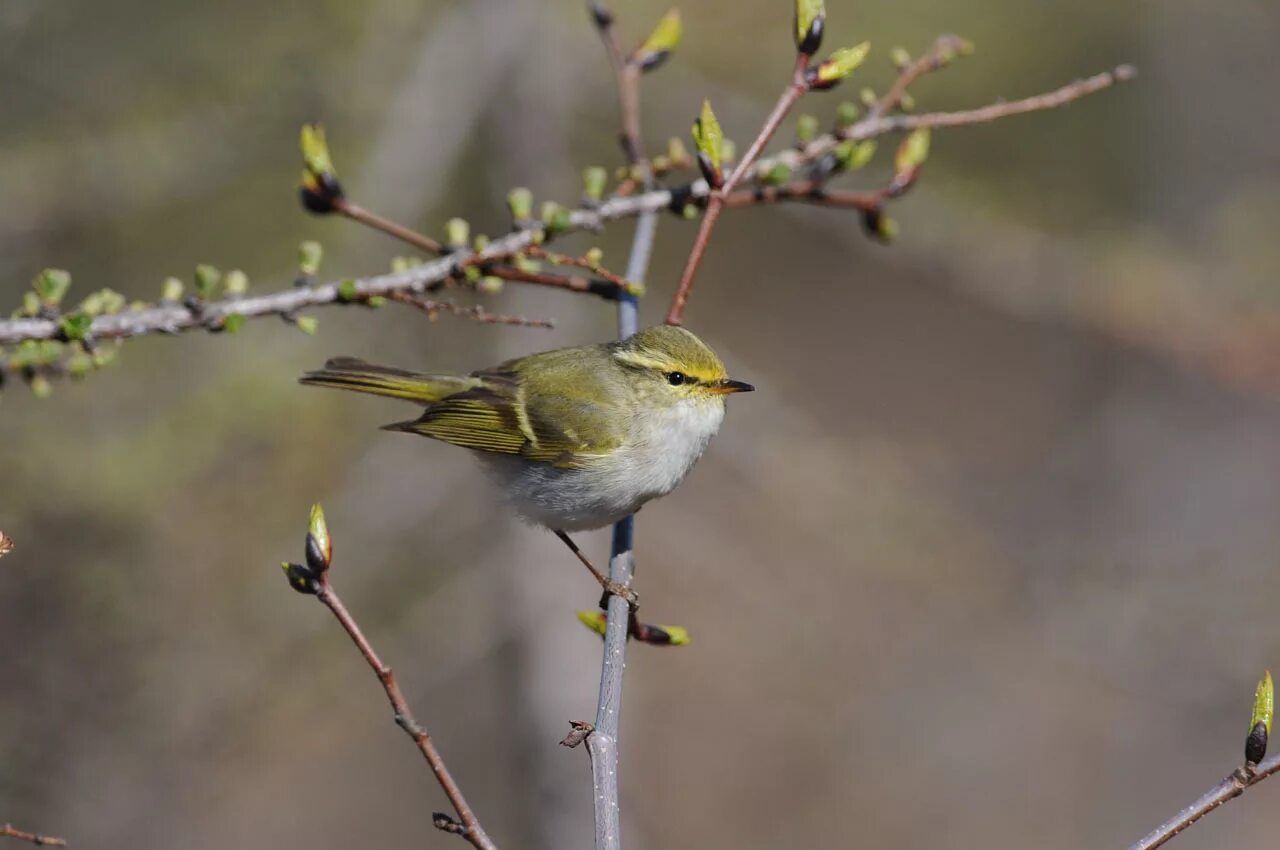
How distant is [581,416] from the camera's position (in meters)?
4.07

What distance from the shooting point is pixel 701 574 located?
9.98 m

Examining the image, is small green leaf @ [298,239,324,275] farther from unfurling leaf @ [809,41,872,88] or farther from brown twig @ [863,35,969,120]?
brown twig @ [863,35,969,120]

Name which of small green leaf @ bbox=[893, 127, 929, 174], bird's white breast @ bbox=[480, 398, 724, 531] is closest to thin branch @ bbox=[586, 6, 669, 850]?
bird's white breast @ bbox=[480, 398, 724, 531]

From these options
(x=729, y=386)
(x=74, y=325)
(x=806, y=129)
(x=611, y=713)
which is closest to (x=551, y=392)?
(x=729, y=386)

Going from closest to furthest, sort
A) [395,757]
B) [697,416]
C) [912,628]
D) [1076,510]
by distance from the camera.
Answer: [697,416] → [1076,510] → [395,757] → [912,628]

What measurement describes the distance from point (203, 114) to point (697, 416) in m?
2.82

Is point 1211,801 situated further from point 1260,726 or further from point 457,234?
point 457,234

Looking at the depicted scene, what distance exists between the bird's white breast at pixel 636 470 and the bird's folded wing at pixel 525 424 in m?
0.06

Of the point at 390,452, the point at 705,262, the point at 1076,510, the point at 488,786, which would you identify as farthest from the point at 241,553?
the point at 705,262

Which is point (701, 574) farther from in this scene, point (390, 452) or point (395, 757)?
point (390, 452)

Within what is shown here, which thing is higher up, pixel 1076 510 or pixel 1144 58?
pixel 1144 58

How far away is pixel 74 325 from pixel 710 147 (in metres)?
1.53

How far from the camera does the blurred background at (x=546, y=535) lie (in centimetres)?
Answer: 481

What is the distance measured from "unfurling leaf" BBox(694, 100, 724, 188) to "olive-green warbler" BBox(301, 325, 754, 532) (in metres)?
0.94
